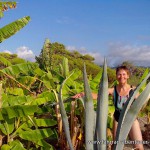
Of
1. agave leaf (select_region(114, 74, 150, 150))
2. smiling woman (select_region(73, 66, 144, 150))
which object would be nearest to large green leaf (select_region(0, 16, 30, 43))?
smiling woman (select_region(73, 66, 144, 150))

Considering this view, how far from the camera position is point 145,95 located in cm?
202

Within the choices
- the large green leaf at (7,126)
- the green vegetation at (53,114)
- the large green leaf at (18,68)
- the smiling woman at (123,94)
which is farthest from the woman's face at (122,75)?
the large green leaf at (18,68)

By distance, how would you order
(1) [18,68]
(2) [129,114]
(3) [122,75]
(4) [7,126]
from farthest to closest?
(1) [18,68] < (4) [7,126] < (3) [122,75] < (2) [129,114]

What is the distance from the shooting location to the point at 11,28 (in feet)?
22.0

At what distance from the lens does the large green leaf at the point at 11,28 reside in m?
6.60

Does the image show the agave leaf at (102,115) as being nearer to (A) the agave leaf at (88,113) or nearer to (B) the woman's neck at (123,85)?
(A) the agave leaf at (88,113)

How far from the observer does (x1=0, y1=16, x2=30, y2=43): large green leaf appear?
660cm

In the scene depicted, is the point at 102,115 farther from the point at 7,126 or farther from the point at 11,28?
the point at 11,28

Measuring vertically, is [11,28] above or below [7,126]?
above

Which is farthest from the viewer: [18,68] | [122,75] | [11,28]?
[18,68]

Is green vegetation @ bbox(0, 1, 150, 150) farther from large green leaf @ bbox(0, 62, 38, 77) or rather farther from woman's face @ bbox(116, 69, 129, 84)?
woman's face @ bbox(116, 69, 129, 84)

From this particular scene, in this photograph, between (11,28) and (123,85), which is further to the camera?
(11,28)

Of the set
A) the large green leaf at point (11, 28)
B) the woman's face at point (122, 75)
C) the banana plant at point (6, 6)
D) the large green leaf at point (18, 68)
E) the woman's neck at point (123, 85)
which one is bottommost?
the woman's neck at point (123, 85)

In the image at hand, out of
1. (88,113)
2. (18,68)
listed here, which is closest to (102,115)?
(88,113)
